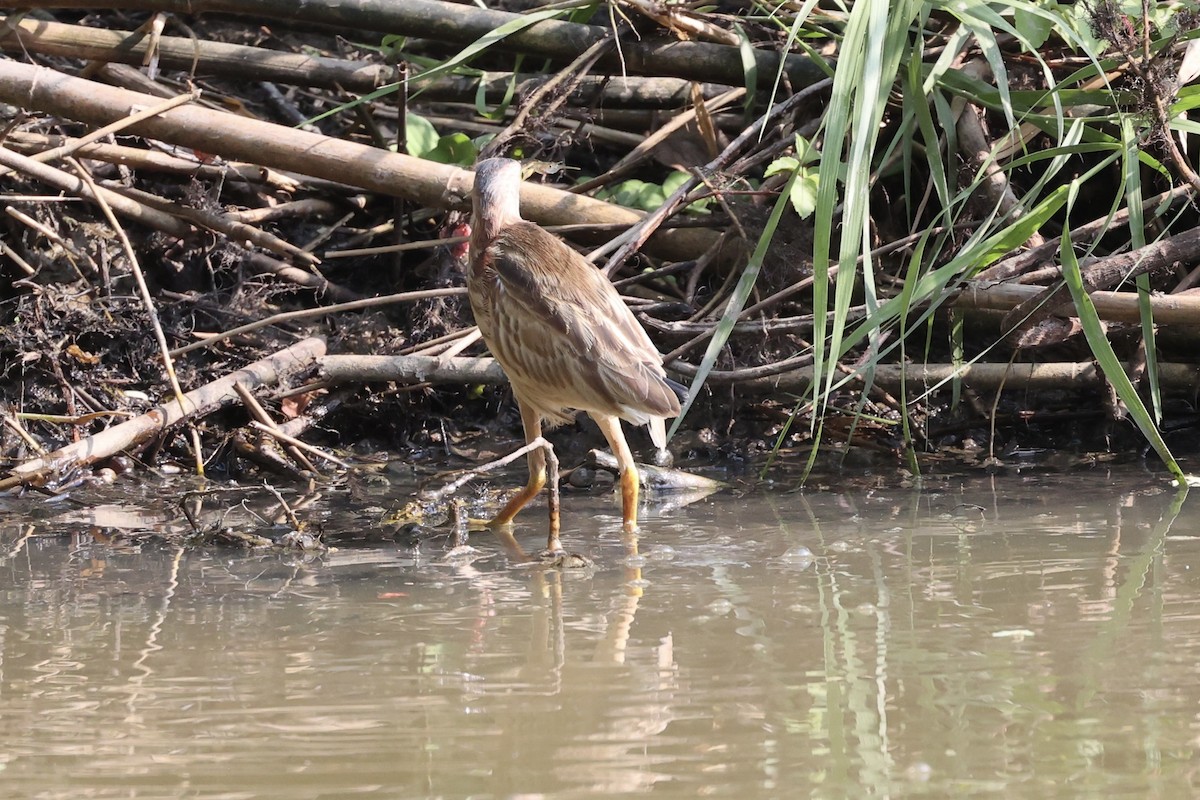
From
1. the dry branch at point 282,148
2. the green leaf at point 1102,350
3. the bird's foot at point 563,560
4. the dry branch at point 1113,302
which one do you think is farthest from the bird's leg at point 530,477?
the green leaf at point 1102,350

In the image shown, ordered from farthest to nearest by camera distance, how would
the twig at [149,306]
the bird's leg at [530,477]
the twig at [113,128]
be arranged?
the twig at [113,128] < the twig at [149,306] < the bird's leg at [530,477]

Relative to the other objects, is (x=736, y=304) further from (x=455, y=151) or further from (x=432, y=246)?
(x=455, y=151)

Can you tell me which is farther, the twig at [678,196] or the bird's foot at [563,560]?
the twig at [678,196]

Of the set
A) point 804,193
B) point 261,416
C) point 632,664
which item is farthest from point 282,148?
point 632,664

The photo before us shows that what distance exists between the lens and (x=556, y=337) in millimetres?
4156

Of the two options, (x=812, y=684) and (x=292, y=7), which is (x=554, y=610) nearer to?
(x=812, y=684)

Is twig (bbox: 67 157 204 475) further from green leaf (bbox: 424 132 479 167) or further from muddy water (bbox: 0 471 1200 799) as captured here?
green leaf (bbox: 424 132 479 167)

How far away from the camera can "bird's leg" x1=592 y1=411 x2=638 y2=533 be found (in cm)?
420

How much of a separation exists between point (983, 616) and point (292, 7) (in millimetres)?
4034

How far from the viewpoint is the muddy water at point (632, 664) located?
1950 millimetres

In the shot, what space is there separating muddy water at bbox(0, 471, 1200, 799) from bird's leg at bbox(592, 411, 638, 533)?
0.25 m

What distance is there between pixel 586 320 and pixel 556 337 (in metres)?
0.11

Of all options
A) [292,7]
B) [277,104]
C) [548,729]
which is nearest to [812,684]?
[548,729]

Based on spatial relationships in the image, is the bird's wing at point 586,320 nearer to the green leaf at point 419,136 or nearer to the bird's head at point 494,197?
the bird's head at point 494,197
